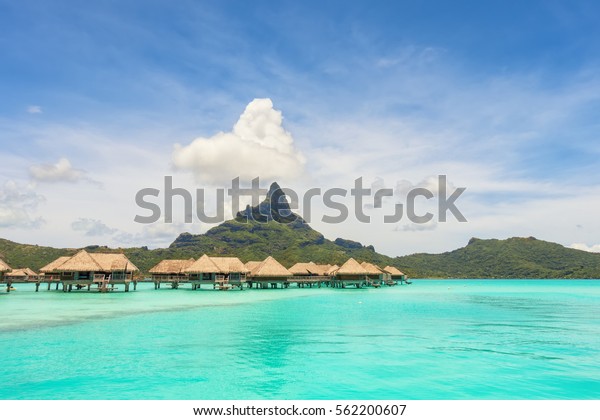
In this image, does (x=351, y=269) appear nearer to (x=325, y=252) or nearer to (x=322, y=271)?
(x=322, y=271)

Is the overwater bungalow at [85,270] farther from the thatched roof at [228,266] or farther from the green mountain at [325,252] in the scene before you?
the green mountain at [325,252]

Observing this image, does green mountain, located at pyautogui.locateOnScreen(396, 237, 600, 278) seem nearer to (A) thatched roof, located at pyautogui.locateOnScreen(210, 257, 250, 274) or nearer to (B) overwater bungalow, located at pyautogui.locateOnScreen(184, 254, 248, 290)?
(A) thatched roof, located at pyautogui.locateOnScreen(210, 257, 250, 274)

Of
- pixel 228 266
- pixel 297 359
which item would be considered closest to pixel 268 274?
pixel 228 266

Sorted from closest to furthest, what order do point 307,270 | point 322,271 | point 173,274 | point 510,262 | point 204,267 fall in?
point 204,267 → point 173,274 → point 307,270 → point 322,271 → point 510,262

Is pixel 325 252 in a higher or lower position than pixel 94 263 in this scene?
higher

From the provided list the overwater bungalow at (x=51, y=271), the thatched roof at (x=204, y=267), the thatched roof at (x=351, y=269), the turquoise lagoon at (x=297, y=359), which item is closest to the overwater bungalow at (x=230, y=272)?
the thatched roof at (x=204, y=267)

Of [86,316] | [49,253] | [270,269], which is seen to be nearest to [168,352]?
[86,316]
